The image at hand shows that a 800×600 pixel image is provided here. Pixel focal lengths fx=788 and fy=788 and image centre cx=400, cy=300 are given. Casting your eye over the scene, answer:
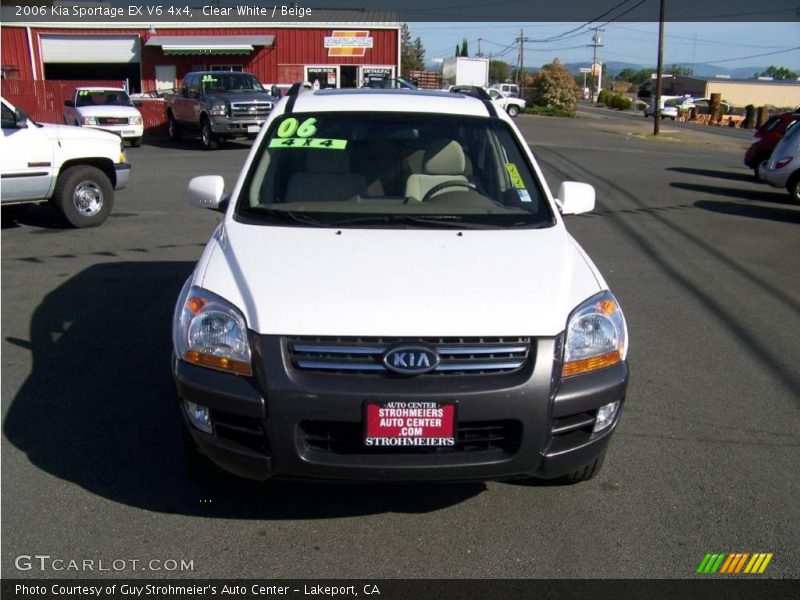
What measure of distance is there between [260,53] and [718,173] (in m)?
23.7

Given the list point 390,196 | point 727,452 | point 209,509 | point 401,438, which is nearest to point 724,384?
point 727,452

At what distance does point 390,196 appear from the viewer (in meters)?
4.42

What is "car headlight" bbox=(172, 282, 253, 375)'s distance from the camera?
10.3 ft

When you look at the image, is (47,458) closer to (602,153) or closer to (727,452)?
(727,452)

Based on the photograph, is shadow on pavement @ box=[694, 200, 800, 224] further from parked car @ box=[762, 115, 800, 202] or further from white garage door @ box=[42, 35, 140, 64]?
white garage door @ box=[42, 35, 140, 64]

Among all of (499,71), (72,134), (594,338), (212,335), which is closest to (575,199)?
(594,338)

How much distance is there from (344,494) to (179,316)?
114 centimetres

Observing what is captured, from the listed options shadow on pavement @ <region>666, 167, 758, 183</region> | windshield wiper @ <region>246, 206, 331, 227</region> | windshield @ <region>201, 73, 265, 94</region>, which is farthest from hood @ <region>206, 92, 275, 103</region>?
windshield wiper @ <region>246, 206, 331, 227</region>

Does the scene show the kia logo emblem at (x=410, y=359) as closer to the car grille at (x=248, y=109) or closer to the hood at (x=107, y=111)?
the car grille at (x=248, y=109)

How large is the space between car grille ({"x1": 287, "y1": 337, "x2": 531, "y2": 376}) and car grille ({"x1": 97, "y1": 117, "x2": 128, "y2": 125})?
69.3 feet

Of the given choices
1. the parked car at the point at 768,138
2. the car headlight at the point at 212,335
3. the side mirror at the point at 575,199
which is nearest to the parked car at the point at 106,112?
the parked car at the point at 768,138

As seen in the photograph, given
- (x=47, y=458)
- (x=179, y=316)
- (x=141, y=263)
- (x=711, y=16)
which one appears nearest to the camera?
(x=179, y=316)

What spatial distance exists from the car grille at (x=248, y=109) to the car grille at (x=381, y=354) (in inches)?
769
